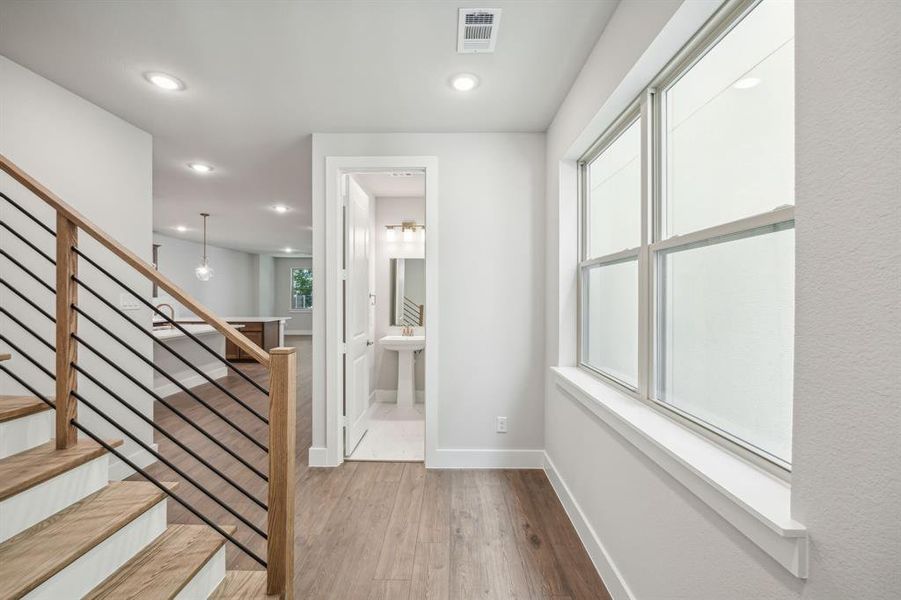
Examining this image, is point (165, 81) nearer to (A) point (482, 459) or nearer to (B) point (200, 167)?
(B) point (200, 167)

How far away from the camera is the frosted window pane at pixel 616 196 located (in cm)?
181

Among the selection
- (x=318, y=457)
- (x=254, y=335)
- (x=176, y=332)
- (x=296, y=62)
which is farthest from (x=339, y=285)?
(x=254, y=335)

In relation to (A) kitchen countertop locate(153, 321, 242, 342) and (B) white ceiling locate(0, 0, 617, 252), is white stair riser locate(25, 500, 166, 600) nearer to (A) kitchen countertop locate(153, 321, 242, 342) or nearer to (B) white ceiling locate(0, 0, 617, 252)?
(B) white ceiling locate(0, 0, 617, 252)

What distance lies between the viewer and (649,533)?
4.47 ft

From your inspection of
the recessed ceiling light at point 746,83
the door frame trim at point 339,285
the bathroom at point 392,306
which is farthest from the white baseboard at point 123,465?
the recessed ceiling light at point 746,83

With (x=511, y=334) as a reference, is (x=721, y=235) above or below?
above

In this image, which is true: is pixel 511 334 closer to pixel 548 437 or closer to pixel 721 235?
pixel 548 437

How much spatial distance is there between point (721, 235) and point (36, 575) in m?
2.17

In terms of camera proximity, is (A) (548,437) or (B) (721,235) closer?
(B) (721,235)

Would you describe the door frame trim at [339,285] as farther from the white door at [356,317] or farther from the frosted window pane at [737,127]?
the frosted window pane at [737,127]

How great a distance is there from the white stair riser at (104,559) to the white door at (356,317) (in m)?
1.53

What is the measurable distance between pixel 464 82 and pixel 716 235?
1611 millimetres

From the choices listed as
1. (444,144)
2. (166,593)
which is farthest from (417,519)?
(444,144)

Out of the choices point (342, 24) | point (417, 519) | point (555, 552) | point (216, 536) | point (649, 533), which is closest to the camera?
point (649, 533)
